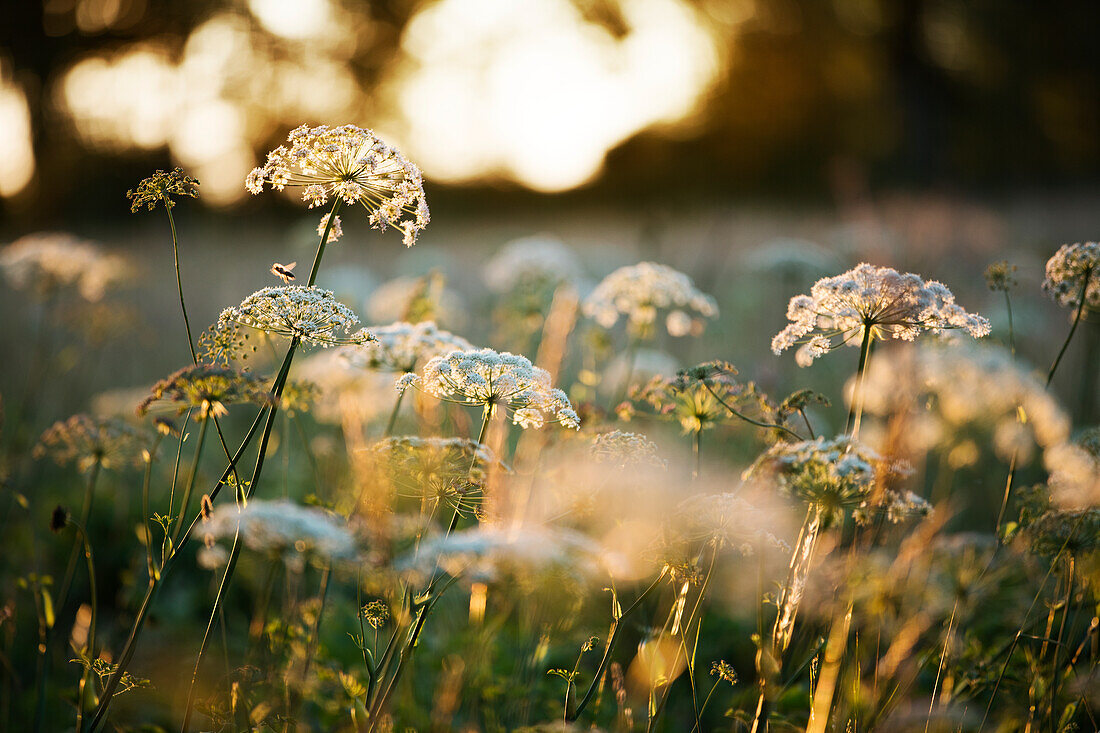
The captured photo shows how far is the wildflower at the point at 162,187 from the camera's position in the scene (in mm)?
2385

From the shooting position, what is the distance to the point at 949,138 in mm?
32406

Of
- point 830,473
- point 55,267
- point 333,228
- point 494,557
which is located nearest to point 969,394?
point 830,473

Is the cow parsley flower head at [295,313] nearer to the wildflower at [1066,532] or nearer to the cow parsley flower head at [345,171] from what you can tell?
the cow parsley flower head at [345,171]

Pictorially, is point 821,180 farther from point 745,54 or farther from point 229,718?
point 229,718

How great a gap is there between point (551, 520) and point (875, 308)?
4.61ft

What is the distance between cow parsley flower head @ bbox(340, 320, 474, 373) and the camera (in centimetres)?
311

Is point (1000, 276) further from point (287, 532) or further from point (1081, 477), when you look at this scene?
point (287, 532)

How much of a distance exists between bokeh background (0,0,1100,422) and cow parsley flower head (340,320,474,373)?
2529mm

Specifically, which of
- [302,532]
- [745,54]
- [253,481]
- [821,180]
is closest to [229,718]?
[253,481]

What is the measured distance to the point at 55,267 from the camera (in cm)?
548

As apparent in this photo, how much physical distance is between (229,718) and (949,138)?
3727 centimetres

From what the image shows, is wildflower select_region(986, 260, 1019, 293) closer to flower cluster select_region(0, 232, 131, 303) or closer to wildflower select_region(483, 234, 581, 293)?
wildflower select_region(483, 234, 581, 293)

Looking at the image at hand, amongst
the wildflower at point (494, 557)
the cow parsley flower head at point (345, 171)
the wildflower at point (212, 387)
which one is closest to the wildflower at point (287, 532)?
the wildflower at point (494, 557)

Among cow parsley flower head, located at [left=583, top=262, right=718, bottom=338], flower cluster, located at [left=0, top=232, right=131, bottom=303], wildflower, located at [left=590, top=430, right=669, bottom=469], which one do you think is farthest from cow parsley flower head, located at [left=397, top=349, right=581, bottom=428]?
flower cluster, located at [left=0, top=232, right=131, bottom=303]
